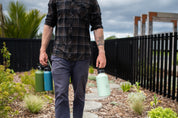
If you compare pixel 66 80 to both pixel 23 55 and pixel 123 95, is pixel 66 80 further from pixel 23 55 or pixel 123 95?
pixel 23 55

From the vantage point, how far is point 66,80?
7.59 ft

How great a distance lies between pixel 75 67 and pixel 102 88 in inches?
18.8

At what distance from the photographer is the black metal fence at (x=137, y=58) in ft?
17.7

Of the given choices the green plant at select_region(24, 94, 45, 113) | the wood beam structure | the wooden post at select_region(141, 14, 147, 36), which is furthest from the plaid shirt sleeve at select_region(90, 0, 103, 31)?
the wooden post at select_region(141, 14, 147, 36)

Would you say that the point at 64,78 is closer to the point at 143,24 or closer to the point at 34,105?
the point at 34,105

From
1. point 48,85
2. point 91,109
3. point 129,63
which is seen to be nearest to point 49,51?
point 129,63

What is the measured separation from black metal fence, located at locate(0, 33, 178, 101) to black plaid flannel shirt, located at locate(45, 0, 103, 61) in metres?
3.49

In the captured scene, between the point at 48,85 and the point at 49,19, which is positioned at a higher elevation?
the point at 49,19

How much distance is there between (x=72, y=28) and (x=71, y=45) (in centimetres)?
21

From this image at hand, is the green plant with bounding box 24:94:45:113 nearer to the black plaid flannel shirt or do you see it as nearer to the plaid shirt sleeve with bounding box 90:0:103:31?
the black plaid flannel shirt

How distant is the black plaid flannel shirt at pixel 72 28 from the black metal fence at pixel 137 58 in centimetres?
349

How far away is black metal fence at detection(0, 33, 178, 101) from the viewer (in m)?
5.41

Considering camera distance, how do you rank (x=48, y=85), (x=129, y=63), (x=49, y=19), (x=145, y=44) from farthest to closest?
(x=129, y=63) < (x=145, y=44) < (x=48, y=85) < (x=49, y=19)

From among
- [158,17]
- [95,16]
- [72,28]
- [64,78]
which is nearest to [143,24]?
[158,17]
